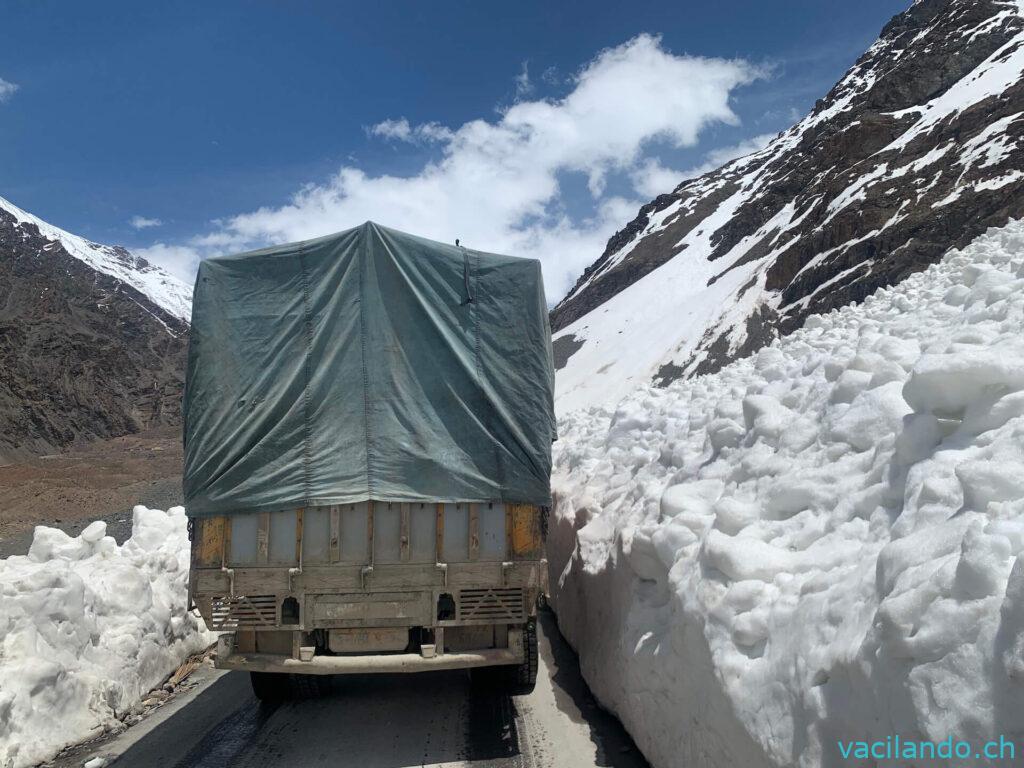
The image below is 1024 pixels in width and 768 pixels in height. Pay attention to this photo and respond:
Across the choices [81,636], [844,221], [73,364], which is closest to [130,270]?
[73,364]

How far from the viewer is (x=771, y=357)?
8.27m

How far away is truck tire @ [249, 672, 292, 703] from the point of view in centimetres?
641

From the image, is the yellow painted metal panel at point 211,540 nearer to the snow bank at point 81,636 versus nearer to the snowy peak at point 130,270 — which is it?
the snow bank at point 81,636

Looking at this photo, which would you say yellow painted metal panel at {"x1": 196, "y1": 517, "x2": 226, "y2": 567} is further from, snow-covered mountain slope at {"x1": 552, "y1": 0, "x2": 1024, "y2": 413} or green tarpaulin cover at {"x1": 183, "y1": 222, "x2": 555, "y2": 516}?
snow-covered mountain slope at {"x1": 552, "y1": 0, "x2": 1024, "y2": 413}

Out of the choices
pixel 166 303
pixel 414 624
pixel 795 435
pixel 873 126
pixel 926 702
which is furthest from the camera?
pixel 166 303

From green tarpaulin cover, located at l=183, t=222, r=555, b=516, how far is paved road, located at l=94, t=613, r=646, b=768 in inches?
67.1

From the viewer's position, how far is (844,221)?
49906 millimetres

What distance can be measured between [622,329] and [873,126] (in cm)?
2816

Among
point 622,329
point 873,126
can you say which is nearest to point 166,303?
point 622,329

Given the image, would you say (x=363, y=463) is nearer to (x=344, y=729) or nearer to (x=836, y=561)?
(x=344, y=729)

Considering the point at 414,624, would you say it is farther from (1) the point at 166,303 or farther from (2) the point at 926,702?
(1) the point at 166,303

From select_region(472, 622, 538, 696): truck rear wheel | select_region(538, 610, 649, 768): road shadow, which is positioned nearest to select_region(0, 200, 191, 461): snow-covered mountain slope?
select_region(538, 610, 649, 768): road shadow

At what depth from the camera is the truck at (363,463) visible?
561cm

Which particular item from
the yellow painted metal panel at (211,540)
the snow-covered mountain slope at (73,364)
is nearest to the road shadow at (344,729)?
the yellow painted metal panel at (211,540)
